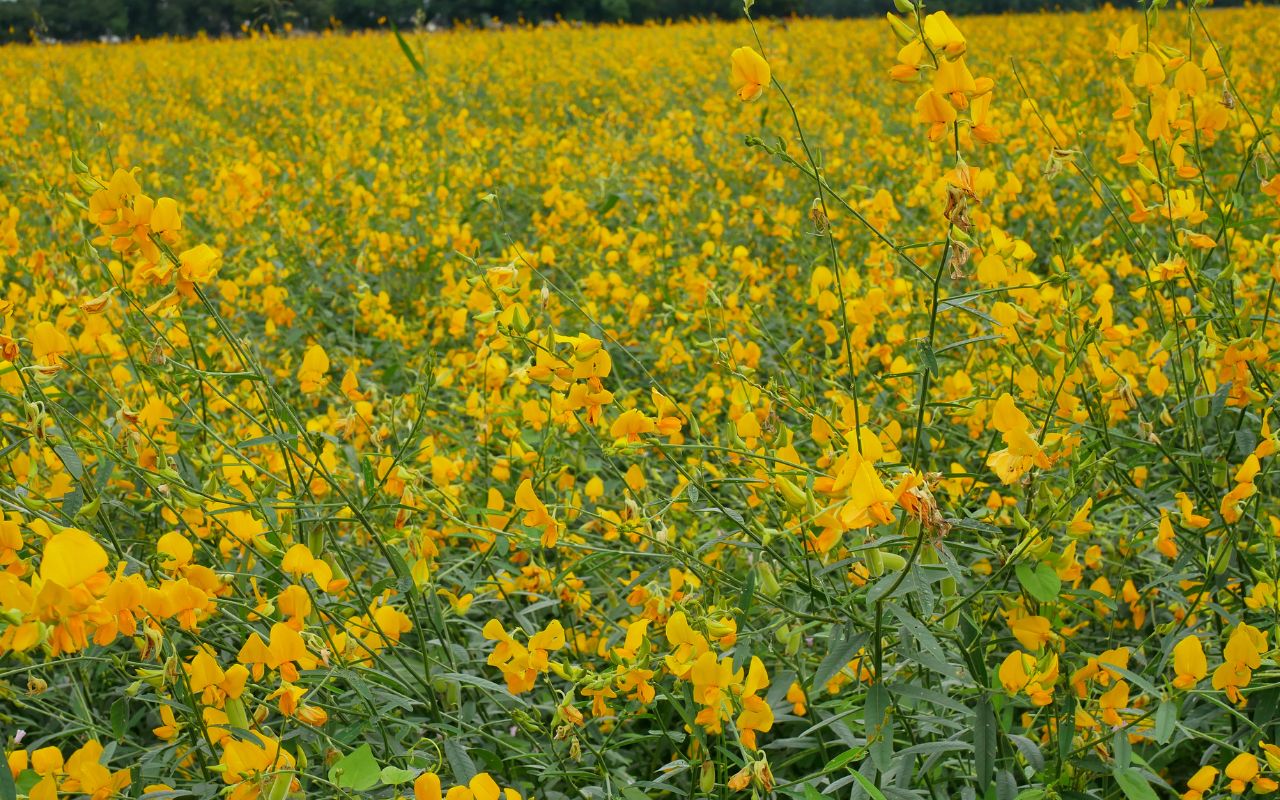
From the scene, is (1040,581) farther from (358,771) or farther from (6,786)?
(6,786)

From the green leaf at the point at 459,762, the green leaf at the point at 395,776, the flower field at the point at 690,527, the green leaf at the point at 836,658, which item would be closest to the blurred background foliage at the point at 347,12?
the flower field at the point at 690,527

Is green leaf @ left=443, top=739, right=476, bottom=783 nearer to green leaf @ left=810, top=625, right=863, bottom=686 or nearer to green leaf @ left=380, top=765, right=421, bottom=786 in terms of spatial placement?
green leaf @ left=380, top=765, right=421, bottom=786

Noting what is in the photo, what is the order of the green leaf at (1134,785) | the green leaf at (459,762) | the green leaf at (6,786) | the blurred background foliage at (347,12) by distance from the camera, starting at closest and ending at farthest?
the green leaf at (6,786) → the green leaf at (1134,785) → the green leaf at (459,762) → the blurred background foliage at (347,12)

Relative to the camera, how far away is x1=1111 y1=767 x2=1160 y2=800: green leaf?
4.51 ft

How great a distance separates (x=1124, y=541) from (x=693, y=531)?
2.56ft

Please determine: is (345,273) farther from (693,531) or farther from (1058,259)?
(1058,259)

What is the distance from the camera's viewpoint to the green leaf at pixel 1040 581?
52.6 inches

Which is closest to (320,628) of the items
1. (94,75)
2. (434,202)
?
(434,202)

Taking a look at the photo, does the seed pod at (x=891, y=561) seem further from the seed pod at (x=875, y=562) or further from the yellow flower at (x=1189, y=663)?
the yellow flower at (x=1189, y=663)

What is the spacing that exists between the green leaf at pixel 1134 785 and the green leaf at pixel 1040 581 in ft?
0.81

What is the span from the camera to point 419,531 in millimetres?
1746

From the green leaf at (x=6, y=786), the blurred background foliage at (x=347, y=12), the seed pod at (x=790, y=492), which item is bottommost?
the green leaf at (x=6, y=786)

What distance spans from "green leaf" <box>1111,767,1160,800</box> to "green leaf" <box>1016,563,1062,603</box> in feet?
0.81

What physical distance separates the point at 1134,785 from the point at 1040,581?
0.28m
